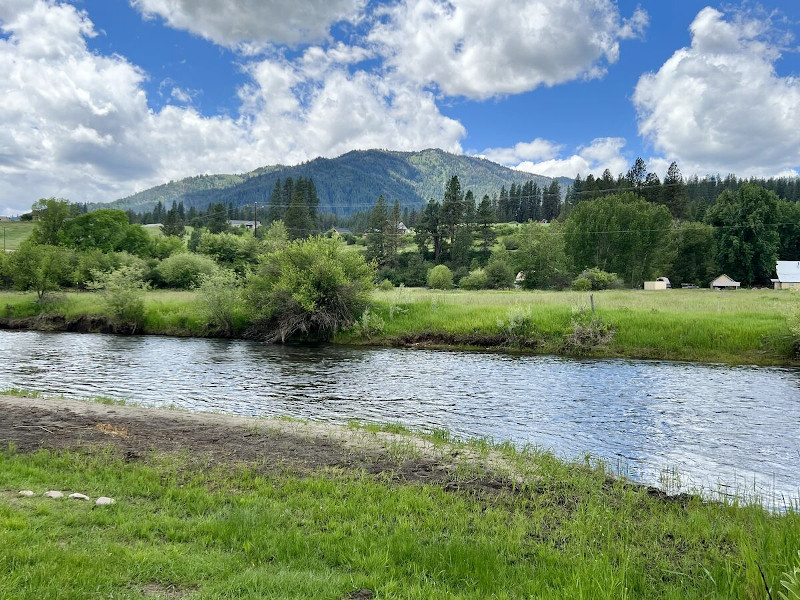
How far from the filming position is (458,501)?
329 inches

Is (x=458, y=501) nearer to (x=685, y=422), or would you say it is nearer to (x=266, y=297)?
(x=685, y=422)


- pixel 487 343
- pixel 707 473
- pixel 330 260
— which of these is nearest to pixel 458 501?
pixel 707 473

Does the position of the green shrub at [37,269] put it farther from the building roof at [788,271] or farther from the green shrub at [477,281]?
the building roof at [788,271]

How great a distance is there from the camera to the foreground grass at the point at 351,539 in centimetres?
530

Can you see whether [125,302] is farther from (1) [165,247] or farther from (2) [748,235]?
(2) [748,235]

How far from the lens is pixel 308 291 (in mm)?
39125

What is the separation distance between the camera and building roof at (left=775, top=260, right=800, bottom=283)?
91125mm

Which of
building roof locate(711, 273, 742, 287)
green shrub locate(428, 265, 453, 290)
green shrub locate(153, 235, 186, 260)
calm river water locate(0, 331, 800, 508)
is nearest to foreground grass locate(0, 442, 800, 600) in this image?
calm river water locate(0, 331, 800, 508)

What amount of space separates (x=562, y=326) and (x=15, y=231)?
186m

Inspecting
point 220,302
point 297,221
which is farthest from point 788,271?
point 220,302

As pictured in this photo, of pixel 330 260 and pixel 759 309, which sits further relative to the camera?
pixel 330 260

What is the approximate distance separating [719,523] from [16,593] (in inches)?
362

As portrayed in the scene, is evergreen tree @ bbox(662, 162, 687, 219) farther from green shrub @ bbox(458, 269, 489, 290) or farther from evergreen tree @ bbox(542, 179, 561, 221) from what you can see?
evergreen tree @ bbox(542, 179, 561, 221)

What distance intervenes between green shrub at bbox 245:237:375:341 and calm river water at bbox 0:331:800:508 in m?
4.76
